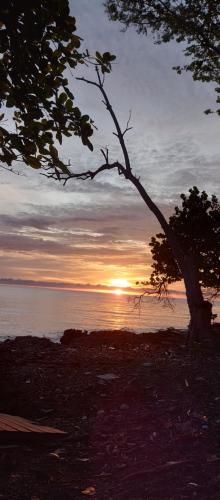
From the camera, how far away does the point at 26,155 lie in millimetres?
4703

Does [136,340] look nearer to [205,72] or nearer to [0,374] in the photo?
[0,374]

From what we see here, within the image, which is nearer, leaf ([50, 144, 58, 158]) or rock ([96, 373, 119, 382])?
leaf ([50, 144, 58, 158])

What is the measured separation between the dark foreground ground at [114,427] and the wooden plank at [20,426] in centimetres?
11

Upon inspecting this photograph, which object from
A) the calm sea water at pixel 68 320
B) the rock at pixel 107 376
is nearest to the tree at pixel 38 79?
the rock at pixel 107 376

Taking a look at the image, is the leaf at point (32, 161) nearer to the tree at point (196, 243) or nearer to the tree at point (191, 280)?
the tree at point (191, 280)

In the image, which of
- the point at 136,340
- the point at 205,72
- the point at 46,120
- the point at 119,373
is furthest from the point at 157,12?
the point at 46,120

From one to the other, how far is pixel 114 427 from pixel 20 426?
4.68ft

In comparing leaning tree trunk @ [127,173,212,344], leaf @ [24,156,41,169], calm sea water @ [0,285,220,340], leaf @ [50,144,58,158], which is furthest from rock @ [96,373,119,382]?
calm sea water @ [0,285,220,340]

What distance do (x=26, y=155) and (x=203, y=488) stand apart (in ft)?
12.6

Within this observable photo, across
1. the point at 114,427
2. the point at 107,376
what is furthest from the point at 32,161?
the point at 107,376

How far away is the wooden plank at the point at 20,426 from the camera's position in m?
6.33

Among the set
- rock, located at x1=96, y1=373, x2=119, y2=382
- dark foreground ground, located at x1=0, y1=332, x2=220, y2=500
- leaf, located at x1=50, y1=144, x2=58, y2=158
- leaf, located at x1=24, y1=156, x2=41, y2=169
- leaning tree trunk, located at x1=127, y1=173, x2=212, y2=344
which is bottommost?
dark foreground ground, located at x1=0, y1=332, x2=220, y2=500

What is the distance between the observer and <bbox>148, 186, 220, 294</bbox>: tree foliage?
24812mm

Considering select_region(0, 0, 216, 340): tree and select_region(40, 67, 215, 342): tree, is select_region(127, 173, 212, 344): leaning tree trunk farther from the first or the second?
select_region(0, 0, 216, 340): tree
